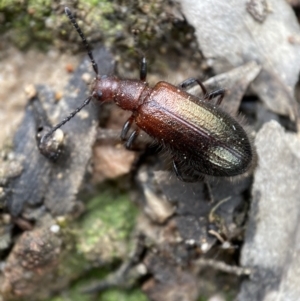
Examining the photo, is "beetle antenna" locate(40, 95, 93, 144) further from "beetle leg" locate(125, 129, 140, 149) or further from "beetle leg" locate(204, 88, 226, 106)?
"beetle leg" locate(204, 88, 226, 106)

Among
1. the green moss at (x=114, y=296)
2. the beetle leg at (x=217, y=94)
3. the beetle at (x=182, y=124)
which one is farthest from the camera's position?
the green moss at (x=114, y=296)

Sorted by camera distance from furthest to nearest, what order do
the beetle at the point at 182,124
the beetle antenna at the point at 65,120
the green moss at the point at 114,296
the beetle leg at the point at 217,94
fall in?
the green moss at the point at 114,296, the beetle leg at the point at 217,94, the beetle antenna at the point at 65,120, the beetle at the point at 182,124

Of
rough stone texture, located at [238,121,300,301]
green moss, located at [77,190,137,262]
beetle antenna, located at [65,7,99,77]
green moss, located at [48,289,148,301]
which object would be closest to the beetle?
beetle antenna, located at [65,7,99,77]

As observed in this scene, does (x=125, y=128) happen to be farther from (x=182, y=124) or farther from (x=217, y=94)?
(x=217, y=94)

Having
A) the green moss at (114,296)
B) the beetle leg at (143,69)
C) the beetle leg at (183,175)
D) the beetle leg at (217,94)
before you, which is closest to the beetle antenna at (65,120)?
the beetle leg at (143,69)

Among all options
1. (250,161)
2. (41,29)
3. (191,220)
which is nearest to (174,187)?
(191,220)

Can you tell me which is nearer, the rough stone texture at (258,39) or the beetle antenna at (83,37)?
the beetle antenna at (83,37)

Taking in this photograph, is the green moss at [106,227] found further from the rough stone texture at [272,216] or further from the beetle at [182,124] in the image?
the rough stone texture at [272,216]

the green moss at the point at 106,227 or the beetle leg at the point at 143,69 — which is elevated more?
the beetle leg at the point at 143,69
